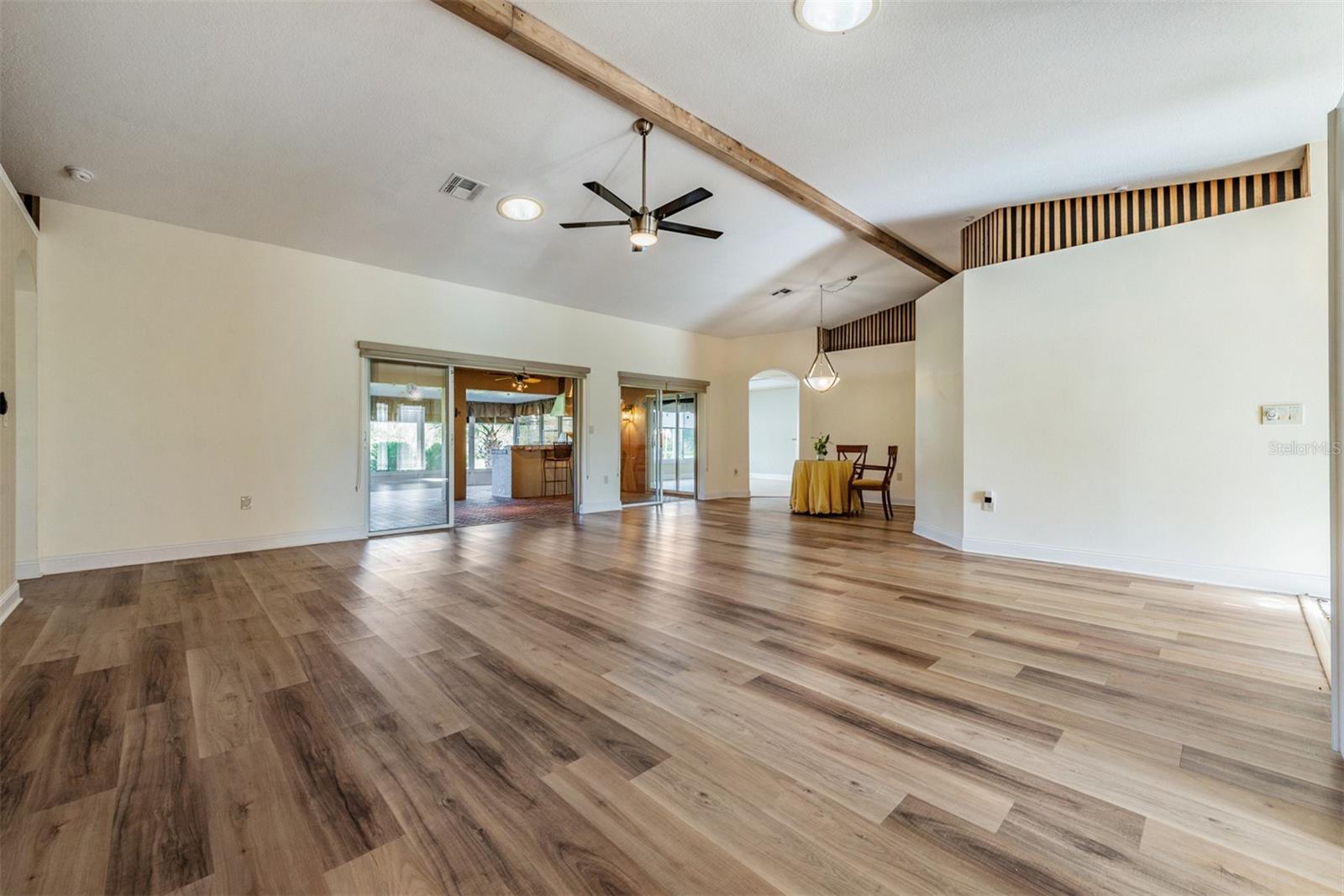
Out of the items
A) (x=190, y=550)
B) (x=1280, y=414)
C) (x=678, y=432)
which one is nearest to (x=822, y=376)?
(x=678, y=432)

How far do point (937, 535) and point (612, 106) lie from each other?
16.7 feet

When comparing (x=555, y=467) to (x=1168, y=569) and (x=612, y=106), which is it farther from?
(x=1168, y=569)

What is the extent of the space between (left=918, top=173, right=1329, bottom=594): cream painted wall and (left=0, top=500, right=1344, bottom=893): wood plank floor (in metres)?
0.70

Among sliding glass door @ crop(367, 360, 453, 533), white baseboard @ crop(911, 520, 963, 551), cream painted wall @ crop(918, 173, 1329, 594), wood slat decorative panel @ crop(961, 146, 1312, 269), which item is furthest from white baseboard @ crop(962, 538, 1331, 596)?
sliding glass door @ crop(367, 360, 453, 533)

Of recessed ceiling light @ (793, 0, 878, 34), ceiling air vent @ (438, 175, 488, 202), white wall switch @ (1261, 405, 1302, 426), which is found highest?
recessed ceiling light @ (793, 0, 878, 34)

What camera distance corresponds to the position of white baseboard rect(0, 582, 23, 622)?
3098mm

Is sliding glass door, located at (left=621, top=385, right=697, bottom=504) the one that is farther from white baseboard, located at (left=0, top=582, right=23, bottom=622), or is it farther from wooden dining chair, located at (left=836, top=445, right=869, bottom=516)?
white baseboard, located at (left=0, top=582, right=23, bottom=622)

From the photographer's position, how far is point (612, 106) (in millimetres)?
3545

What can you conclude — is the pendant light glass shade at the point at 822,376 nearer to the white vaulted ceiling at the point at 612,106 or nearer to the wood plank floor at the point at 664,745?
the white vaulted ceiling at the point at 612,106

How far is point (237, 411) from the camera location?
16.0 ft

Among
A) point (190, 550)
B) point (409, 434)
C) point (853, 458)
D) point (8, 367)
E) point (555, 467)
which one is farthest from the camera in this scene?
point (555, 467)

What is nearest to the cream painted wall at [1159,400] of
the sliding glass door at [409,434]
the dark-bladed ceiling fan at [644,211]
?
the dark-bladed ceiling fan at [644,211]

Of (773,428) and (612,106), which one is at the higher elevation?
(612,106)

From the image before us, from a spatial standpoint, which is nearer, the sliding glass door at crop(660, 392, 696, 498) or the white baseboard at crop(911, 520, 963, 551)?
the white baseboard at crop(911, 520, 963, 551)
